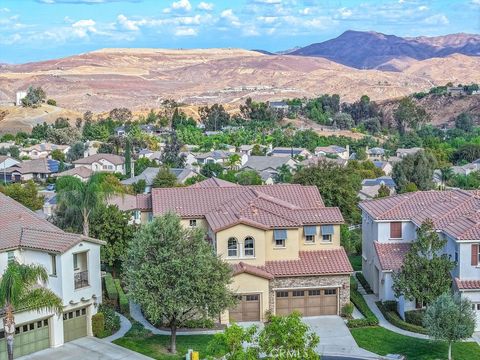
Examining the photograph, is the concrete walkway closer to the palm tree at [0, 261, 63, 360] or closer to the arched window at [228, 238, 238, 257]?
the palm tree at [0, 261, 63, 360]

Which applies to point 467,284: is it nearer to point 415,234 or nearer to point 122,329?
point 415,234

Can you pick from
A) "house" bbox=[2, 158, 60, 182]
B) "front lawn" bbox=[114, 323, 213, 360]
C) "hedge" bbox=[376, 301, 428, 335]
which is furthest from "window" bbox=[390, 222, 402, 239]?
"house" bbox=[2, 158, 60, 182]

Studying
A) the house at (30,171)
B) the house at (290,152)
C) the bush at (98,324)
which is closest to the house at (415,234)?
the bush at (98,324)

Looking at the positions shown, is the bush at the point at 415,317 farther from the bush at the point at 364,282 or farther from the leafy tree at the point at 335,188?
the leafy tree at the point at 335,188

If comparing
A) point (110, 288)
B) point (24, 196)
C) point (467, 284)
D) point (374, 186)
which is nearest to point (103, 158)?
point (374, 186)

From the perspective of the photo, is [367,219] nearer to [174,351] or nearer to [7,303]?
[174,351]

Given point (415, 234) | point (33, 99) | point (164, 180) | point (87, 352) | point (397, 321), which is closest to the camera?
point (87, 352)
